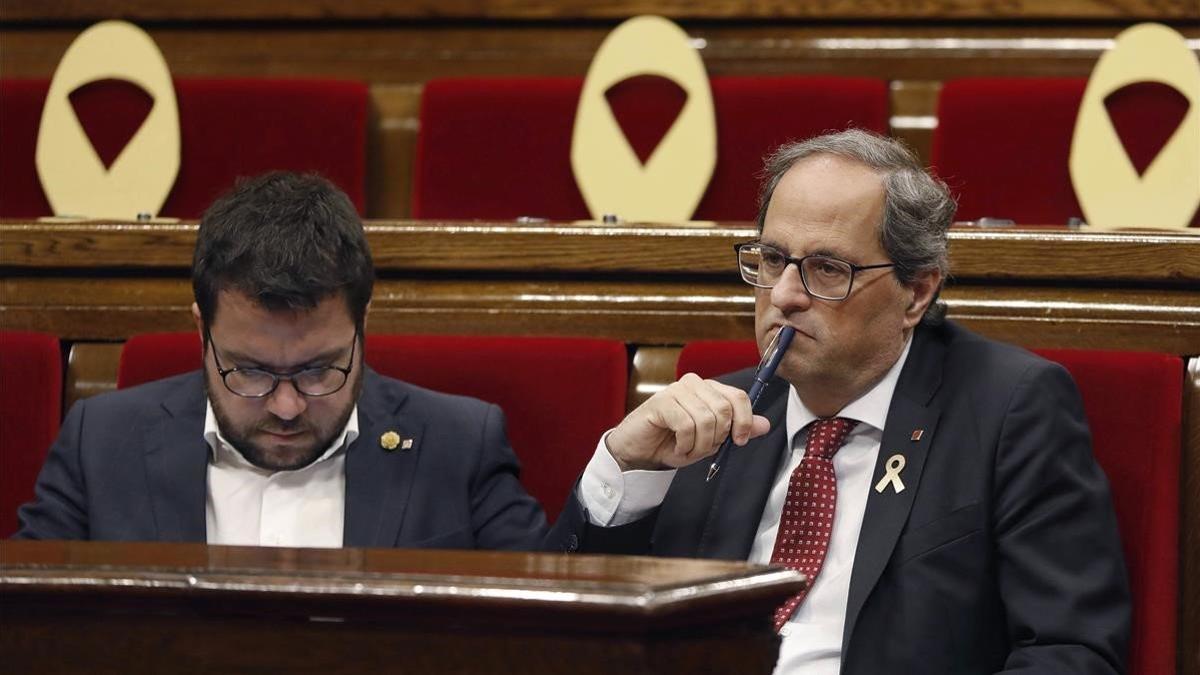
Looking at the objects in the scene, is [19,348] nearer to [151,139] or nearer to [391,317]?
[391,317]

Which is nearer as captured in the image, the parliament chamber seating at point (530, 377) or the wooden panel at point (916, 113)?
the parliament chamber seating at point (530, 377)

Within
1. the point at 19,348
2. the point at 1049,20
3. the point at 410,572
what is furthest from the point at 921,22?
the point at 410,572

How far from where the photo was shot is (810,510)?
0.75 m

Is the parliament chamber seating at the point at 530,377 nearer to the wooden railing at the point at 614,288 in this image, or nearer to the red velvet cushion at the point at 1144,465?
the wooden railing at the point at 614,288

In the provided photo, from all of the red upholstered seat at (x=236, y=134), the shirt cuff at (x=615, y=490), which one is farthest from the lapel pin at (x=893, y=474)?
the red upholstered seat at (x=236, y=134)

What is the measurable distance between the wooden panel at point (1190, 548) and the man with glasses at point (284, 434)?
1.10 feet

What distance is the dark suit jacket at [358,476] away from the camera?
0.82 m

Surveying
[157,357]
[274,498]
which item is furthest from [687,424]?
[157,357]

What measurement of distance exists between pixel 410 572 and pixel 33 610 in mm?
103

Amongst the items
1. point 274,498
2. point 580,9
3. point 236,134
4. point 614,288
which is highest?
point 580,9

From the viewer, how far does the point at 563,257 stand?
922 millimetres

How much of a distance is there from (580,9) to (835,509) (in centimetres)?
73

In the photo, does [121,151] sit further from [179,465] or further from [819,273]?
[819,273]

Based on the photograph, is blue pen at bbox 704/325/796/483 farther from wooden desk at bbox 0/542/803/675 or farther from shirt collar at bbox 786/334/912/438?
wooden desk at bbox 0/542/803/675
